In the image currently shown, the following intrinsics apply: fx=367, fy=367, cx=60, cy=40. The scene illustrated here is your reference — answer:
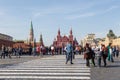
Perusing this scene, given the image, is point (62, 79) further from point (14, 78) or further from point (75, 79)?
point (14, 78)

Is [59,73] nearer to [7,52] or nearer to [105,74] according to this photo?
[105,74]

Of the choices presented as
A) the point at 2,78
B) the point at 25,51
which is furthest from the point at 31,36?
the point at 2,78

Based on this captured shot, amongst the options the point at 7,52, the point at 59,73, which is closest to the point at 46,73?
the point at 59,73

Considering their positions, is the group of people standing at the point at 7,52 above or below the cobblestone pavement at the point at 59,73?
above

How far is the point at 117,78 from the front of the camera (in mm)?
15852

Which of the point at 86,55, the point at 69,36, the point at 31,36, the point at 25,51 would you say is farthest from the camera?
the point at 31,36

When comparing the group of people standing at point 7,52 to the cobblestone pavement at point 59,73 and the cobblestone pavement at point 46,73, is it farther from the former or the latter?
the cobblestone pavement at point 46,73

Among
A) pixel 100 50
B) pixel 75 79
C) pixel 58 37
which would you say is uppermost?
pixel 58 37

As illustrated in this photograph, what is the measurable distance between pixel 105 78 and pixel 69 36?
324 ft

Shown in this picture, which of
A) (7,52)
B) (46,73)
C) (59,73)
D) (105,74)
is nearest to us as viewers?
(105,74)

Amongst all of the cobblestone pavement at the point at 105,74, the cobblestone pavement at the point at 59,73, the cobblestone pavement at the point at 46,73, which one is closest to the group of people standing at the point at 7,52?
the cobblestone pavement at the point at 59,73

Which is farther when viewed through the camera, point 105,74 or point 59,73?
point 59,73

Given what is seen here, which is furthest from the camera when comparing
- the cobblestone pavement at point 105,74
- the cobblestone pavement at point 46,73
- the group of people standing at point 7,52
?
the group of people standing at point 7,52

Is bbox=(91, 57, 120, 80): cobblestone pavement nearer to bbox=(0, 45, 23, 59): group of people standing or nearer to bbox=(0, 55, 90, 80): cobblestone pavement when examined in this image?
bbox=(0, 55, 90, 80): cobblestone pavement
